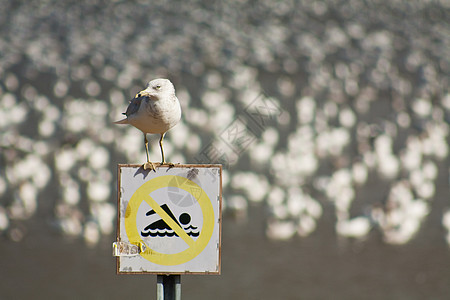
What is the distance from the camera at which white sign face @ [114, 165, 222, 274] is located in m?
1.17

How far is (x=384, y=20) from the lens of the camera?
12.6ft

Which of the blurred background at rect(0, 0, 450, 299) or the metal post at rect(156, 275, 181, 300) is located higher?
the blurred background at rect(0, 0, 450, 299)

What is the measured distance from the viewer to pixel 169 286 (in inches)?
47.5

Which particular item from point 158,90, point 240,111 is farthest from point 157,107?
point 240,111

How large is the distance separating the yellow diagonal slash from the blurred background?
5.12 feet

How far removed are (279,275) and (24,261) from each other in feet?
4.65

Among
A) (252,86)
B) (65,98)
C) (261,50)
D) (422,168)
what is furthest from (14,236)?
(422,168)

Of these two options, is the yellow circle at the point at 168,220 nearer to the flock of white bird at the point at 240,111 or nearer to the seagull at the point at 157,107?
the seagull at the point at 157,107

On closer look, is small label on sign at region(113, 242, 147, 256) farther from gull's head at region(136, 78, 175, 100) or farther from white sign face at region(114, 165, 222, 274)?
gull's head at region(136, 78, 175, 100)

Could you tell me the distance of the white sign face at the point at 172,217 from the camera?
1.17 metres

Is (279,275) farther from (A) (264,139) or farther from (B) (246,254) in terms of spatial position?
(A) (264,139)

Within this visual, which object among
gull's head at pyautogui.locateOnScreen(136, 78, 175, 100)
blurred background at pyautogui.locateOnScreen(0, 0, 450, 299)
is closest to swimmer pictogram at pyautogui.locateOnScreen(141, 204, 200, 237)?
gull's head at pyautogui.locateOnScreen(136, 78, 175, 100)

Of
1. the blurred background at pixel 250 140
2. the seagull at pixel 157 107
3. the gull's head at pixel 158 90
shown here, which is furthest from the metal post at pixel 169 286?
the blurred background at pixel 250 140

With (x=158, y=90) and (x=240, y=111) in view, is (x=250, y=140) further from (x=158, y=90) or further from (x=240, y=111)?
(x=158, y=90)
